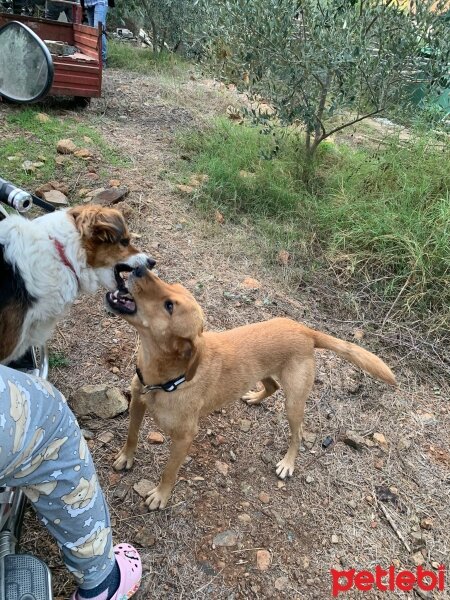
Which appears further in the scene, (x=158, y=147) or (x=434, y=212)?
(x=158, y=147)

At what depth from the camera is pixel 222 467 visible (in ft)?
10.2

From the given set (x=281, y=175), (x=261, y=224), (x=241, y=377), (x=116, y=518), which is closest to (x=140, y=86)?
(x=281, y=175)

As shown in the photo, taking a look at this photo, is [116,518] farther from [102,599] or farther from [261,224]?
[261,224]

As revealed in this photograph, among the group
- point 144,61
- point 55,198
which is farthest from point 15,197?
point 144,61

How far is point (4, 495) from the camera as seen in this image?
173 centimetres

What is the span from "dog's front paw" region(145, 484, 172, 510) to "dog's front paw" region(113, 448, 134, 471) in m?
0.26

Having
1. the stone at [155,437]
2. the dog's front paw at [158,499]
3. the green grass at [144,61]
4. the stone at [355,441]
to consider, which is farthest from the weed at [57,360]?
the green grass at [144,61]

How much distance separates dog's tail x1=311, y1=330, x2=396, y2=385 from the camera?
2920mm

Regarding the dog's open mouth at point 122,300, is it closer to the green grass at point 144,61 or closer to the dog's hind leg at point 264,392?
the dog's hind leg at point 264,392

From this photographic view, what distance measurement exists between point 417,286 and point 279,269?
1.39 m

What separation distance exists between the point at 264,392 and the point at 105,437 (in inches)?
48.0

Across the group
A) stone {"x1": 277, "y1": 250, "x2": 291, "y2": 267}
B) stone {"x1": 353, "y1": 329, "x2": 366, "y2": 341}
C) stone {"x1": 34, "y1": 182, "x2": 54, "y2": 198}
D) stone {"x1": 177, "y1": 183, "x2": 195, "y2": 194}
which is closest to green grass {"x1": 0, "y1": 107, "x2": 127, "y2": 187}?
stone {"x1": 34, "y1": 182, "x2": 54, "y2": 198}

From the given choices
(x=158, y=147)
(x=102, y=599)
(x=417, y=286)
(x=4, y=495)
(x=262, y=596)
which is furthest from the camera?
(x=158, y=147)

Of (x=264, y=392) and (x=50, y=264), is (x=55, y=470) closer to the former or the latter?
(x=50, y=264)
